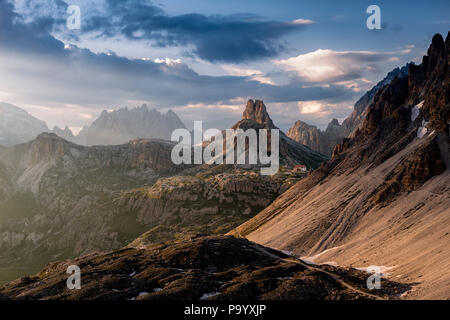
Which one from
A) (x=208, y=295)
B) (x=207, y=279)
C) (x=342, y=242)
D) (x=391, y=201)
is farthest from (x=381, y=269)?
(x=391, y=201)

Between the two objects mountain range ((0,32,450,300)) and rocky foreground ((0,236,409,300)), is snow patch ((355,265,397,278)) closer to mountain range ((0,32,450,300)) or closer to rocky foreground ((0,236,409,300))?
mountain range ((0,32,450,300))

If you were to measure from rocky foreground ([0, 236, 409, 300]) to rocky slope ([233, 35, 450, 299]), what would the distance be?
1304 centimetres

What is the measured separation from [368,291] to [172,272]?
46775 millimetres

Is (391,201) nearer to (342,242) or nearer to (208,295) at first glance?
(342,242)

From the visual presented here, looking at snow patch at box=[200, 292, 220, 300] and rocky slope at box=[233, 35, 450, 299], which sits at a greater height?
rocky slope at box=[233, 35, 450, 299]

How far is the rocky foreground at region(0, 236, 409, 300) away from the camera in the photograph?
7031 centimetres

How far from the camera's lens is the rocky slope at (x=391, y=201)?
9019 cm

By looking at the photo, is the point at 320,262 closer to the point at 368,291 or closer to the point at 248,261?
the point at 248,261

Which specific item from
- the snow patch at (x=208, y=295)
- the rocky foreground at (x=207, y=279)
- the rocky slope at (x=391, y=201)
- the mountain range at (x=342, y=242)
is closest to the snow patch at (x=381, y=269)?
the mountain range at (x=342, y=242)

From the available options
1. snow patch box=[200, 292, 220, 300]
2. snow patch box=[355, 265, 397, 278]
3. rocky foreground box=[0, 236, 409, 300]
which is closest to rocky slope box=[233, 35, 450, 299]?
snow patch box=[355, 265, 397, 278]

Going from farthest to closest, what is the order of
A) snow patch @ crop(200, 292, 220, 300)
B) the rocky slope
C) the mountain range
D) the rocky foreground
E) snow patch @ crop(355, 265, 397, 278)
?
the rocky slope, snow patch @ crop(355, 265, 397, 278), the mountain range, the rocky foreground, snow patch @ crop(200, 292, 220, 300)

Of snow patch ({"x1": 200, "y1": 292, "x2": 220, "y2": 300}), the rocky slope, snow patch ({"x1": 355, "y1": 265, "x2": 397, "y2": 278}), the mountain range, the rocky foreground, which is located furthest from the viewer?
the rocky slope

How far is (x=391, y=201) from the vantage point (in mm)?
128500
